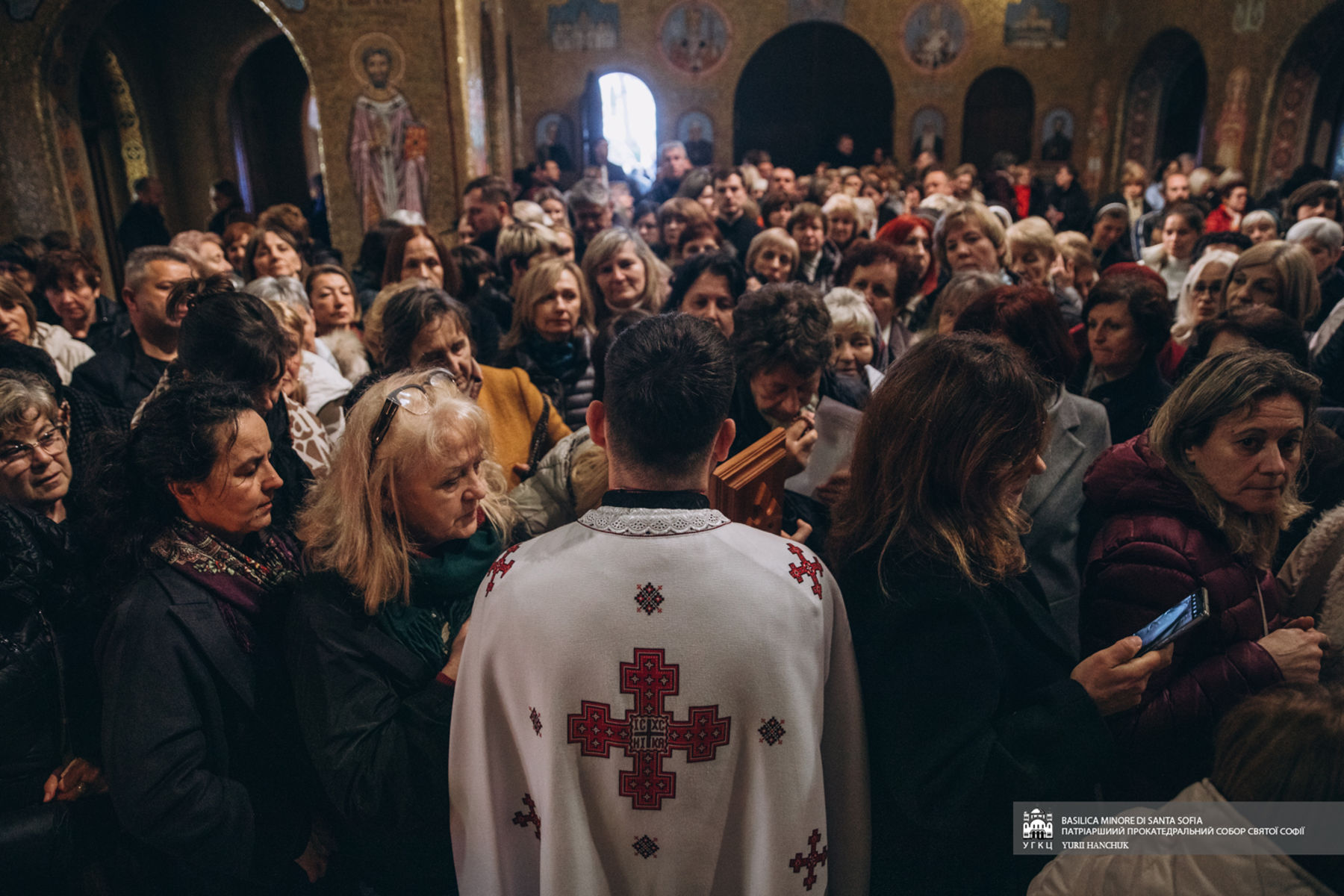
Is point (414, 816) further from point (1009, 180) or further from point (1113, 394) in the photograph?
point (1009, 180)

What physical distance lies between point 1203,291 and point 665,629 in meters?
4.37

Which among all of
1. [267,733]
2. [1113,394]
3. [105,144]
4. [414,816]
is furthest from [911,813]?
[105,144]

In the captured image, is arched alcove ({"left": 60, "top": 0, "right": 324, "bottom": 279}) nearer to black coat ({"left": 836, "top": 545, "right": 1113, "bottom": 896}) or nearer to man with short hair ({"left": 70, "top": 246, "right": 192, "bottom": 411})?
man with short hair ({"left": 70, "top": 246, "right": 192, "bottom": 411})

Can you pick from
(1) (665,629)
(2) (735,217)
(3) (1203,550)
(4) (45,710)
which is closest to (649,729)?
(1) (665,629)

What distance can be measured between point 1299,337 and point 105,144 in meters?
14.6

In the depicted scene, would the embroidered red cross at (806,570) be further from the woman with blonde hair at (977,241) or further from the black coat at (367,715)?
the woman with blonde hair at (977,241)

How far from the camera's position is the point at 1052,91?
18.0 metres

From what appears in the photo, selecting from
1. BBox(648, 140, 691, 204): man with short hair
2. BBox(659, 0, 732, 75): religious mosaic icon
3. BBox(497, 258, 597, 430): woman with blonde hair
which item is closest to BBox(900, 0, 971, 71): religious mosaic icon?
BBox(659, 0, 732, 75): religious mosaic icon

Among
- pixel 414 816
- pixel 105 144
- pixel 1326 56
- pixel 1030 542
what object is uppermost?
pixel 1326 56

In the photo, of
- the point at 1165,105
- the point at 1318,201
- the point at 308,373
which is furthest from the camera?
the point at 1165,105

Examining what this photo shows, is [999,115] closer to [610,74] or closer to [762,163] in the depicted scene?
[762,163]

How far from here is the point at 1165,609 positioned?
1.90 metres

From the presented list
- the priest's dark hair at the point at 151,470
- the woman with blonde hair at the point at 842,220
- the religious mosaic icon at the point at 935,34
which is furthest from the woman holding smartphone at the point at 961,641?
the religious mosaic icon at the point at 935,34

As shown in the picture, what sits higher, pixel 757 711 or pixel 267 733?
pixel 757 711
